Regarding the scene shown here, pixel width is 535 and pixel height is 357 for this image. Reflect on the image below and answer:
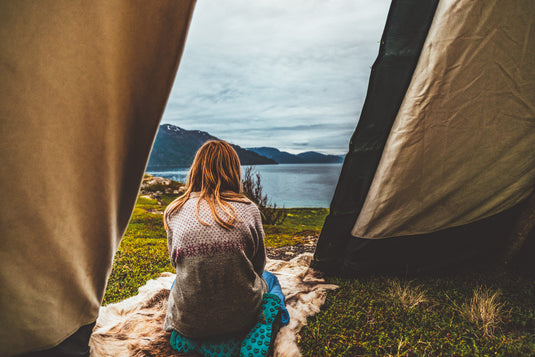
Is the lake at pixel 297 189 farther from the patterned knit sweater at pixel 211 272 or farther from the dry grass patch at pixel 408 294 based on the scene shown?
the patterned knit sweater at pixel 211 272

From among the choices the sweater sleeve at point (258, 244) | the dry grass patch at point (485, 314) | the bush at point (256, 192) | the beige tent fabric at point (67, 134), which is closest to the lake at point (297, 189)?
the bush at point (256, 192)

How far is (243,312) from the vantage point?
2.16 m

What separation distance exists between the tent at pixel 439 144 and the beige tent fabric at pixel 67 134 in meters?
2.12

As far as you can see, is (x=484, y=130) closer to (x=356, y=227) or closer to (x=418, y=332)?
(x=356, y=227)

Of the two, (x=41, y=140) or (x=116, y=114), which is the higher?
(x=116, y=114)

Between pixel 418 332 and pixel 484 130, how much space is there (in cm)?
217

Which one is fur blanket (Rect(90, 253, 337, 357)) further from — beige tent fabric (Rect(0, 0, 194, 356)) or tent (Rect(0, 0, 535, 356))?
beige tent fabric (Rect(0, 0, 194, 356))

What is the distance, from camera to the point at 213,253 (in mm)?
1962

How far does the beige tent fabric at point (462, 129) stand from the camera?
229cm

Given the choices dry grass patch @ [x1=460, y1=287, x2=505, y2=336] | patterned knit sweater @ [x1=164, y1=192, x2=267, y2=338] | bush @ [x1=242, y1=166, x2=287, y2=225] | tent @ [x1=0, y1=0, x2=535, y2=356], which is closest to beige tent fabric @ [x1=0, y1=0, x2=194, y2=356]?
tent @ [x1=0, y1=0, x2=535, y2=356]

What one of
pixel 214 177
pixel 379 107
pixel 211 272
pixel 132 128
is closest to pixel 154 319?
pixel 211 272

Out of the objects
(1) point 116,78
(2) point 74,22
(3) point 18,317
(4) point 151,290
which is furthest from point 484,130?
(4) point 151,290

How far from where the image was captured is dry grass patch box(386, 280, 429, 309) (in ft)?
9.78

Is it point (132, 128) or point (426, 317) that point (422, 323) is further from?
point (132, 128)
